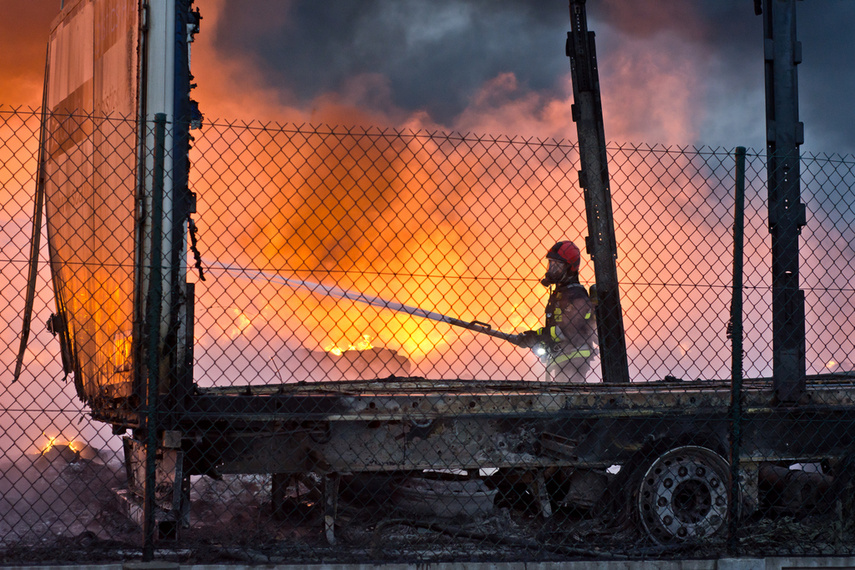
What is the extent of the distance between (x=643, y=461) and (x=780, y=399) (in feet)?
3.67

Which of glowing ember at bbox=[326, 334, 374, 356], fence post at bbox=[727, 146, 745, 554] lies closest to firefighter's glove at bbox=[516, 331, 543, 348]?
glowing ember at bbox=[326, 334, 374, 356]

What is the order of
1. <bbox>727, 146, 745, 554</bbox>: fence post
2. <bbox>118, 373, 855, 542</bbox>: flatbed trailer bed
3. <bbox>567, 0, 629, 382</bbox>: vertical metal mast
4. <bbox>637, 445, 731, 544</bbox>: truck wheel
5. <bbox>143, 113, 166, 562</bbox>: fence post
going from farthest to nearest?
<bbox>567, 0, 629, 382</bbox>: vertical metal mast → <bbox>637, 445, 731, 544</bbox>: truck wheel → <bbox>118, 373, 855, 542</bbox>: flatbed trailer bed → <bbox>727, 146, 745, 554</bbox>: fence post → <bbox>143, 113, 166, 562</bbox>: fence post

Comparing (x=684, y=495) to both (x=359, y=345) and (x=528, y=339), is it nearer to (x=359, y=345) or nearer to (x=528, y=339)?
(x=528, y=339)

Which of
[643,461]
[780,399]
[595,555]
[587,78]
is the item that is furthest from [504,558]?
[587,78]

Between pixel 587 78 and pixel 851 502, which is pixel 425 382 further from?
pixel 587 78

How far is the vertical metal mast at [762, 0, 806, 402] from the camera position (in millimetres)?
5738

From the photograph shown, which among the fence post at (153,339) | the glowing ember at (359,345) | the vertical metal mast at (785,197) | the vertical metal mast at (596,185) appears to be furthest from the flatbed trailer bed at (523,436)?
the vertical metal mast at (596,185)

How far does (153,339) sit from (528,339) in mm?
5206

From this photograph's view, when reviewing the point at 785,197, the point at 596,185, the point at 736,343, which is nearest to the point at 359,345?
the point at 596,185

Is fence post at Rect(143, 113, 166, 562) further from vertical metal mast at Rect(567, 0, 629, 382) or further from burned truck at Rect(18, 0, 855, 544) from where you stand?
vertical metal mast at Rect(567, 0, 629, 382)

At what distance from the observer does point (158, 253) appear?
4539 millimetres

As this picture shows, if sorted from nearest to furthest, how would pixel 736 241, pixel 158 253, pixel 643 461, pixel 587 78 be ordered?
1. pixel 158 253
2. pixel 736 241
3. pixel 643 461
4. pixel 587 78

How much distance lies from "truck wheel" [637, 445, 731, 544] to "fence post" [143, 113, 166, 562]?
3.22m

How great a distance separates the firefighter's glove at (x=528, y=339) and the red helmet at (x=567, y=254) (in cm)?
82
